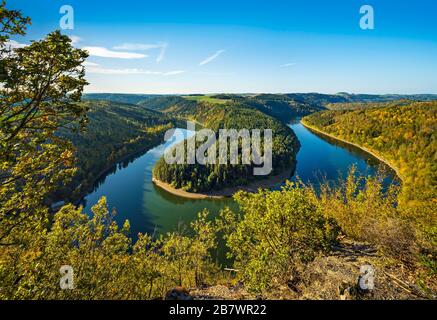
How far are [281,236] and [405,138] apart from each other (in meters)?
156

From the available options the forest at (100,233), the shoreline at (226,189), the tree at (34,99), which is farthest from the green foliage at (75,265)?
the shoreline at (226,189)

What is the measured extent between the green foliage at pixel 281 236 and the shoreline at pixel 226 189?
71776 mm

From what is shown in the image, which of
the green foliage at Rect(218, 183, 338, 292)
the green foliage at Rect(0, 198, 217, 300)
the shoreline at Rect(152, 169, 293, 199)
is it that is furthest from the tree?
the shoreline at Rect(152, 169, 293, 199)

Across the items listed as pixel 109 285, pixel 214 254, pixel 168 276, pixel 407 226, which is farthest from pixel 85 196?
pixel 407 226

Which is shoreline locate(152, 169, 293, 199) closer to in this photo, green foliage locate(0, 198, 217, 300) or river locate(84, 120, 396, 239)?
river locate(84, 120, 396, 239)

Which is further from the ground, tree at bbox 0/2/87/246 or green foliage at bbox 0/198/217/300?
tree at bbox 0/2/87/246

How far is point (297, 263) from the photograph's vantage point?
54.3 ft

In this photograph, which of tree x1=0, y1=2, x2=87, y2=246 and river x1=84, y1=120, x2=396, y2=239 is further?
river x1=84, y1=120, x2=396, y2=239

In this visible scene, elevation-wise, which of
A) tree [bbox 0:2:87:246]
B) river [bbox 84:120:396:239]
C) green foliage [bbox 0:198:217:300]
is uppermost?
tree [bbox 0:2:87:246]

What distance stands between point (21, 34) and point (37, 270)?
10799 millimetres

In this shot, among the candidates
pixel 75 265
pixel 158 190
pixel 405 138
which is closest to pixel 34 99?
pixel 75 265

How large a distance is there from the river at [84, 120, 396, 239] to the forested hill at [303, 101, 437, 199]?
7.63m

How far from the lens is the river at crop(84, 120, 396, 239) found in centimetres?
8075

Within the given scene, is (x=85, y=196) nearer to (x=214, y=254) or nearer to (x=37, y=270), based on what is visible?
(x=214, y=254)
